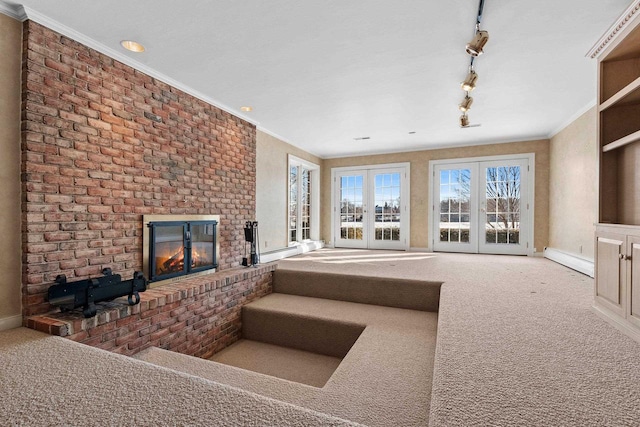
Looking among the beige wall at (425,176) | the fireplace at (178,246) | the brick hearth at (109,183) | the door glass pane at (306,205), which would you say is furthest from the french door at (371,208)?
the fireplace at (178,246)

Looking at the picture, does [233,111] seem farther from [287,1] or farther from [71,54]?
[287,1]

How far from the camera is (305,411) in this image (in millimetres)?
1220

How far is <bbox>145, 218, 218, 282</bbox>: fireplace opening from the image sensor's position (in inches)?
120

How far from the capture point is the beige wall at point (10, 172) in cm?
209

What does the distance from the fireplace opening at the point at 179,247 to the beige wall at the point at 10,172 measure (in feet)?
3.22

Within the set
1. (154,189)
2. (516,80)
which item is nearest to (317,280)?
(154,189)

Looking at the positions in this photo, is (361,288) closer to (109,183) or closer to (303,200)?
(109,183)

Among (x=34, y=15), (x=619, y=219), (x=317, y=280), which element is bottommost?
(x=317, y=280)

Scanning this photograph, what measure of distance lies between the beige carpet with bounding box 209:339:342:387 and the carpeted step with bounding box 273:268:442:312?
83 centimetres

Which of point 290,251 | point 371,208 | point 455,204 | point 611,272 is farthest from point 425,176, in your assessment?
point 611,272

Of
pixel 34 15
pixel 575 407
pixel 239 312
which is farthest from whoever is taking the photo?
pixel 239 312

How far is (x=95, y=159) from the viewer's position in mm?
2580

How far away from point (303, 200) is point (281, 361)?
426 cm

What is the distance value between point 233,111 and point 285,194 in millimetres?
1923
